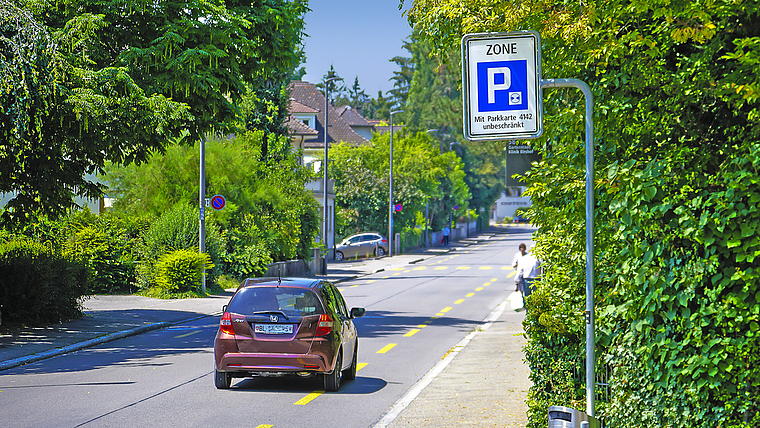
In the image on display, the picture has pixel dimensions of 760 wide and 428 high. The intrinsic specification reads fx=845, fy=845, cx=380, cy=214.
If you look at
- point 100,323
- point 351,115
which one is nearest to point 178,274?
point 100,323

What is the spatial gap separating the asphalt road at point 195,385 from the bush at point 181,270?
19.7 ft

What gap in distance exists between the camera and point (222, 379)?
434 inches

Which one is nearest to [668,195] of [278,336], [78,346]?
[278,336]

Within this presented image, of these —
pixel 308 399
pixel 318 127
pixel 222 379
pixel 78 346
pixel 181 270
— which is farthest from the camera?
pixel 318 127

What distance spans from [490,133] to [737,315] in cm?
210

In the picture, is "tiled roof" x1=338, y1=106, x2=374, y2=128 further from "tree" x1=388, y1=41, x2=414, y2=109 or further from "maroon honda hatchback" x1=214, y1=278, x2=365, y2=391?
"maroon honda hatchback" x1=214, y1=278, x2=365, y2=391

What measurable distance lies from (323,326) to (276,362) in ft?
2.43

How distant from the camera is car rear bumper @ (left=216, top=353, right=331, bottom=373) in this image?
10.6 meters

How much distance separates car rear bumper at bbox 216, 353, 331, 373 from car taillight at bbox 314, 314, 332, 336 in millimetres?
301

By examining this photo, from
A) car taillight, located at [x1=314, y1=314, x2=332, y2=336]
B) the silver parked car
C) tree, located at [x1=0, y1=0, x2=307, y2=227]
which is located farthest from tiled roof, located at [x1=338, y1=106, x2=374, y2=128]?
car taillight, located at [x1=314, y1=314, x2=332, y2=336]

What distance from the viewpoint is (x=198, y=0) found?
17516 millimetres

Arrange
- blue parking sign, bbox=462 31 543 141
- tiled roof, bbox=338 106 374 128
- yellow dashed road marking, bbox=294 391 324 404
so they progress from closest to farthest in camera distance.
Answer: blue parking sign, bbox=462 31 543 141
yellow dashed road marking, bbox=294 391 324 404
tiled roof, bbox=338 106 374 128

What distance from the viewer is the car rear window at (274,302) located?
10.9 metres

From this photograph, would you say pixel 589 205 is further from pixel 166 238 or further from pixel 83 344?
pixel 166 238
